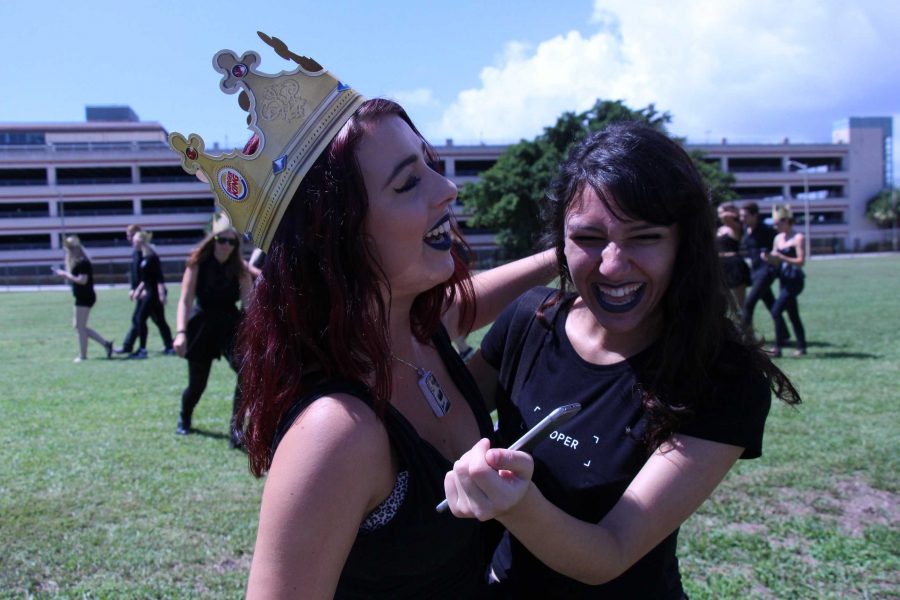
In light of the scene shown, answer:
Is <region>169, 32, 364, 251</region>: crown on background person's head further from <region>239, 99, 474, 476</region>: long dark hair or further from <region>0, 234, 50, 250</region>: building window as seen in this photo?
<region>0, 234, 50, 250</region>: building window

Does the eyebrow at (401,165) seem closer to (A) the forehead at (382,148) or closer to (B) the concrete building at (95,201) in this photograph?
(A) the forehead at (382,148)

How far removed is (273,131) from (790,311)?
9.06m

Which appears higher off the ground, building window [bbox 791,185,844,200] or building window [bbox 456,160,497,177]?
building window [bbox 456,160,497,177]

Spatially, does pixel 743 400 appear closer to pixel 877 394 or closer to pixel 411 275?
pixel 411 275

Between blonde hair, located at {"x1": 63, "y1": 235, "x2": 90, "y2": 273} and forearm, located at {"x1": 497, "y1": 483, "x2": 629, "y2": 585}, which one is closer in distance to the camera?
forearm, located at {"x1": 497, "y1": 483, "x2": 629, "y2": 585}

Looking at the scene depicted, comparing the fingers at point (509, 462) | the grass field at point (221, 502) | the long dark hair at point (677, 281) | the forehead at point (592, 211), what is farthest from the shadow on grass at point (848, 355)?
the fingers at point (509, 462)

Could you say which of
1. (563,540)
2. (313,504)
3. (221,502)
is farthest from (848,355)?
(313,504)

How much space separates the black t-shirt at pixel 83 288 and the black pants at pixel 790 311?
9991 mm

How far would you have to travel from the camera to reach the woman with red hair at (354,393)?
4.14 feet

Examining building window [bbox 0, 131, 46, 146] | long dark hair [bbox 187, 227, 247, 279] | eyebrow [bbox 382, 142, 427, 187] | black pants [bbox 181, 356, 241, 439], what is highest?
building window [bbox 0, 131, 46, 146]

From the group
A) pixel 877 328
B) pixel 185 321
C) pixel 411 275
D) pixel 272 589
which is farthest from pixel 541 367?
pixel 877 328

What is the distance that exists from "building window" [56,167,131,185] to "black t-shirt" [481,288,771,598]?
7097cm

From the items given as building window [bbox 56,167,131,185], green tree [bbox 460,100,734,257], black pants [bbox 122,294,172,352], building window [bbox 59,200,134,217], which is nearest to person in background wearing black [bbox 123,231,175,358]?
black pants [bbox 122,294,172,352]

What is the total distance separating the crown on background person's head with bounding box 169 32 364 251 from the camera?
1.48 m
